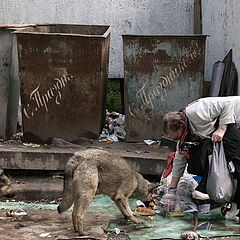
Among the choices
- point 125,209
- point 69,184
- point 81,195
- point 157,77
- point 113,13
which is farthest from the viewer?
point 113,13

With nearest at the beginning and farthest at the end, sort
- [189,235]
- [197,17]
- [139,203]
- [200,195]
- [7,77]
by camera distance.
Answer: [189,235] → [200,195] → [139,203] → [7,77] → [197,17]

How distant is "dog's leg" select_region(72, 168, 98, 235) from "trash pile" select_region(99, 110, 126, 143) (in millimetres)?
3136

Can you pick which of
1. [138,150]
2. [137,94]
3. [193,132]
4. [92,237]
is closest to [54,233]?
[92,237]

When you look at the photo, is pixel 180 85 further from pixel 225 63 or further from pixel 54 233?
pixel 54 233

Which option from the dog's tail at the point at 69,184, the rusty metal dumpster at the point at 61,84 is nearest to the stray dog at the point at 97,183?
the dog's tail at the point at 69,184

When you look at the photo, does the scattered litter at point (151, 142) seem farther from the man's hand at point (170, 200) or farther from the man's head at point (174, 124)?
the man's head at point (174, 124)

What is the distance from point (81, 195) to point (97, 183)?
0.82 feet

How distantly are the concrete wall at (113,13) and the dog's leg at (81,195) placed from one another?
6131mm

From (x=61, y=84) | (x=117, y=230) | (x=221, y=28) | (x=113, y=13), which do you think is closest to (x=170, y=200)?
(x=117, y=230)

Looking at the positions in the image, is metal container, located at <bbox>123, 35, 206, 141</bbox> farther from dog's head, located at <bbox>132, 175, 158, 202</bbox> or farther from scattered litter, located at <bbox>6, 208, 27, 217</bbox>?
scattered litter, located at <bbox>6, 208, 27, 217</bbox>

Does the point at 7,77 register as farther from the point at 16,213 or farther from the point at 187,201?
the point at 187,201

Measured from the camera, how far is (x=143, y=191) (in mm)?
7664

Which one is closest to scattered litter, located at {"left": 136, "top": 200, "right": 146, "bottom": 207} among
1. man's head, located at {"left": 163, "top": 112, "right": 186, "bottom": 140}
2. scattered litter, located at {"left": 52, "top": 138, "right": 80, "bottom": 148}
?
man's head, located at {"left": 163, "top": 112, "right": 186, "bottom": 140}

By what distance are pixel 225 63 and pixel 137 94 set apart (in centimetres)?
147
